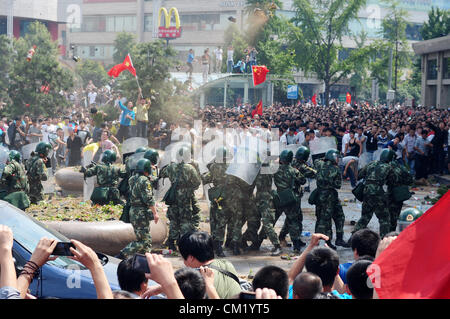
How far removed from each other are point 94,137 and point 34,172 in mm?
6469

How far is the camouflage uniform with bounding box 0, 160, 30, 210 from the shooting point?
34.6 ft

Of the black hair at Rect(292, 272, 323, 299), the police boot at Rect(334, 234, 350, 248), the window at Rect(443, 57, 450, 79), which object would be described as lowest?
the police boot at Rect(334, 234, 350, 248)

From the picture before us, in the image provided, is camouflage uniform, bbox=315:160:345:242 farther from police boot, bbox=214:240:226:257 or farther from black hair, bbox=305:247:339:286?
black hair, bbox=305:247:339:286

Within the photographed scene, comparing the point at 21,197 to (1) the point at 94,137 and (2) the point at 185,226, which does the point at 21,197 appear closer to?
(2) the point at 185,226

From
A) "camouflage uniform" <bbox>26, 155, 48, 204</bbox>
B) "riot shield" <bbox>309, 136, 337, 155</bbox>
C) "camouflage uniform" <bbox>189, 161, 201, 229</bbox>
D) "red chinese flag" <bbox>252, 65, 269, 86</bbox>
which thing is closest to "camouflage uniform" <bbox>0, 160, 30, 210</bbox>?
"camouflage uniform" <bbox>26, 155, 48, 204</bbox>

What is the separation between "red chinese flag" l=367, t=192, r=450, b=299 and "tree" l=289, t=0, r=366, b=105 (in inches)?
1513

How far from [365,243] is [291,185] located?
4843mm

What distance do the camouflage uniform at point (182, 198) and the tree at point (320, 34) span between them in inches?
1252

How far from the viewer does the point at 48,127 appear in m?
19.6

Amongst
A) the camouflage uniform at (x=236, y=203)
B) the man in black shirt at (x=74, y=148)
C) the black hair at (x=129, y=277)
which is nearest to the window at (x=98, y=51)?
the man in black shirt at (x=74, y=148)

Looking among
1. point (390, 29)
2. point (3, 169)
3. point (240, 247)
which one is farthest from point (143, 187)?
point (390, 29)

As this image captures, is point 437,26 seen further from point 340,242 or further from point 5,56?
point 340,242
